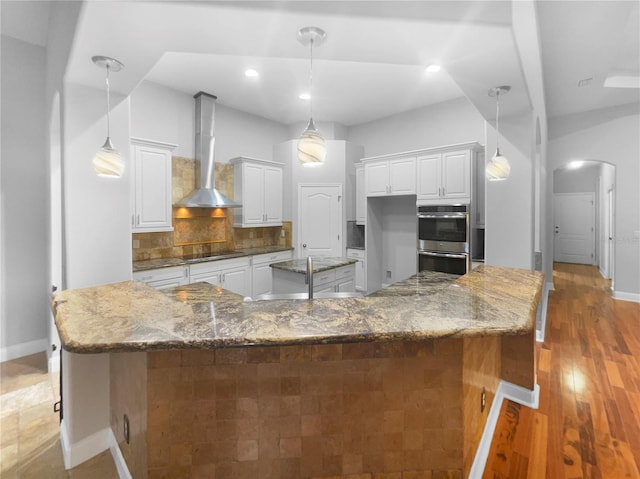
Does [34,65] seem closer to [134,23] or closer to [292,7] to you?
[134,23]

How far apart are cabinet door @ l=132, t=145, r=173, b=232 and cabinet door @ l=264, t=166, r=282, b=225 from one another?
1.55m

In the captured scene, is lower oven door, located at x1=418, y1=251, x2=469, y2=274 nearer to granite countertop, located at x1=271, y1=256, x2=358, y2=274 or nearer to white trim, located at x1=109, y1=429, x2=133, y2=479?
granite countertop, located at x1=271, y1=256, x2=358, y2=274

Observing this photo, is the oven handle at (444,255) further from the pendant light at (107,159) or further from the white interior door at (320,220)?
the pendant light at (107,159)

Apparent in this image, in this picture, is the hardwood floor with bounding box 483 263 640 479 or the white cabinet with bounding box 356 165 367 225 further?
the white cabinet with bounding box 356 165 367 225

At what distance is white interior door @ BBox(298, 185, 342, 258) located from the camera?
217 inches

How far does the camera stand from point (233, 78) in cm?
411

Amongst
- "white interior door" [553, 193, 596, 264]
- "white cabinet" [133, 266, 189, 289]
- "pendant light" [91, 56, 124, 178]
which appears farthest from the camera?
"white interior door" [553, 193, 596, 264]

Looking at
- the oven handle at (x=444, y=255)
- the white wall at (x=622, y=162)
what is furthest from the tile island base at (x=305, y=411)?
the white wall at (x=622, y=162)

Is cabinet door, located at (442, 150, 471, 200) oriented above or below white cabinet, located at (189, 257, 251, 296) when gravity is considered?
above

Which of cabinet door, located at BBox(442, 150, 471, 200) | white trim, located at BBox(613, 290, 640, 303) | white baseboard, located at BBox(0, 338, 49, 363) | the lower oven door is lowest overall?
white baseboard, located at BBox(0, 338, 49, 363)

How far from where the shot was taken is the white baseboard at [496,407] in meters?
1.69

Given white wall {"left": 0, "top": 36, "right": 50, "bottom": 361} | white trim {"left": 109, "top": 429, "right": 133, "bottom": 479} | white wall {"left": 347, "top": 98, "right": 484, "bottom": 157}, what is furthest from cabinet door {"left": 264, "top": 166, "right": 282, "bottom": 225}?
white trim {"left": 109, "top": 429, "right": 133, "bottom": 479}

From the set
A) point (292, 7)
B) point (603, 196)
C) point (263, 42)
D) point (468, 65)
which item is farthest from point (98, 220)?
point (603, 196)

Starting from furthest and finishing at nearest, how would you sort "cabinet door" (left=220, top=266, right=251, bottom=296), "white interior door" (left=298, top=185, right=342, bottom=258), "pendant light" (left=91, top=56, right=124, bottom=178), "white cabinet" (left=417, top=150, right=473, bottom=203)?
1. "white interior door" (left=298, top=185, right=342, bottom=258)
2. "cabinet door" (left=220, top=266, right=251, bottom=296)
3. "white cabinet" (left=417, top=150, right=473, bottom=203)
4. "pendant light" (left=91, top=56, right=124, bottom=178)
